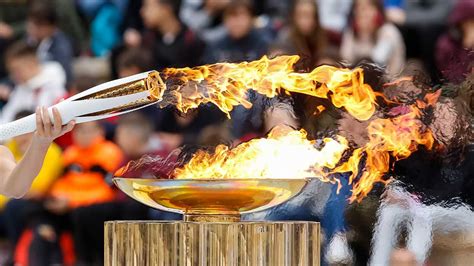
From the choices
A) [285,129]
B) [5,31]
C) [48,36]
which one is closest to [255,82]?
[285,129]

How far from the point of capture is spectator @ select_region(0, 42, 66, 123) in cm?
Answer: 1027

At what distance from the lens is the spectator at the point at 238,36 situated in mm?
9625

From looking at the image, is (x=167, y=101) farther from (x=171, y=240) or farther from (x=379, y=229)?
(x=379, y=229)

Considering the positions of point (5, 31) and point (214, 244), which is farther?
point (5, 31)

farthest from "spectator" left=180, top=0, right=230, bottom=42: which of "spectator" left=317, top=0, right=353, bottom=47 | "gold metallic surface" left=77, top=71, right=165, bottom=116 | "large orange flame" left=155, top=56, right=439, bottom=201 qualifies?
"gold metallic surface" left=77, top=71, right=165, bottom=116

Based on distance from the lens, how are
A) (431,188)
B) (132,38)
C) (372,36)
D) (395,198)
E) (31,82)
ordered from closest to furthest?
1. (431,188)
2. (395,198)
3. (372,36)
4. (31,82)
5. (132,38)

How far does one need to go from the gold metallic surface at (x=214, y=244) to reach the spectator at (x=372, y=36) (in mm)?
4359

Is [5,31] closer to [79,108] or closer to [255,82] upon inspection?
[255,82]

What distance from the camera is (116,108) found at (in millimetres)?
5184

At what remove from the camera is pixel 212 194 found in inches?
201

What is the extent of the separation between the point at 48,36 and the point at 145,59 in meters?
1.47

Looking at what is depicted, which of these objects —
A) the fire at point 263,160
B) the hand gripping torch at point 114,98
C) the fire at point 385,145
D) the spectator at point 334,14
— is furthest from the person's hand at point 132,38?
the hand gripping torch at point 114,98

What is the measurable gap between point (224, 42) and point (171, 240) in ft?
16.0

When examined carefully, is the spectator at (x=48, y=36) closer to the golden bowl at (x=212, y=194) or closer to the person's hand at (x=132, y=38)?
the person's hand at (x=132, y=38)
